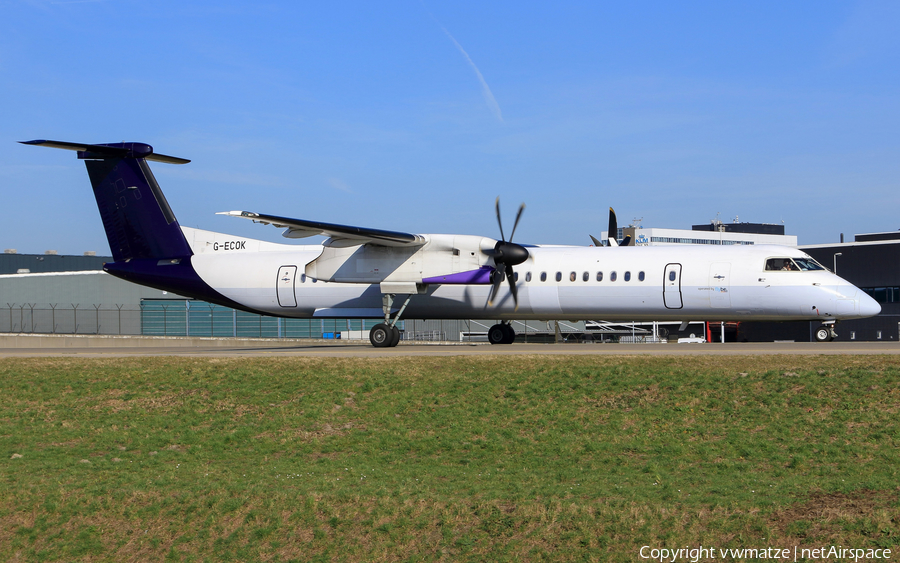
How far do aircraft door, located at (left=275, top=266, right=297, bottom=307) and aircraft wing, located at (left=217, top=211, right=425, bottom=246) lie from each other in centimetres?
331

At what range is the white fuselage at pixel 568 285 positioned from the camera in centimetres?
2694

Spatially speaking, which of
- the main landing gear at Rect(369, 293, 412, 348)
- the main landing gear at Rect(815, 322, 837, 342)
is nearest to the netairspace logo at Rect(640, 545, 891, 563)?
the main landing gear at Rect(815, 322, 837, 342)

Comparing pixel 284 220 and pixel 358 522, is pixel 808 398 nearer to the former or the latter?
pixel 358 522

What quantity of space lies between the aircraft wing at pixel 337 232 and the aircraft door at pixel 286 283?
10.9ft

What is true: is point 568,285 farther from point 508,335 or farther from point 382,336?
point 382,336

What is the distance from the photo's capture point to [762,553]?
36.1 ft

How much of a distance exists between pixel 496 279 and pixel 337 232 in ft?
19.6

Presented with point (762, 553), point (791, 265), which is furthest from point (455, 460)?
point (791, 265)

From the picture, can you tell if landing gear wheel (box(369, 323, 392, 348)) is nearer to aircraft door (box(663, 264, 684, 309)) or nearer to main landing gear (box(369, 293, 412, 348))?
main landing gear (box(369, 293, 412, 348))

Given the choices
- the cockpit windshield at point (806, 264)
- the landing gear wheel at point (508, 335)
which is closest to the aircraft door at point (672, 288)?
the cockpit windshield at point (806, 264)

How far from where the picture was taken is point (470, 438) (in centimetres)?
1658

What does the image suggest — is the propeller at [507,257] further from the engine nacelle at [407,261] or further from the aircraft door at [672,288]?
the aircraft door at [672,288]

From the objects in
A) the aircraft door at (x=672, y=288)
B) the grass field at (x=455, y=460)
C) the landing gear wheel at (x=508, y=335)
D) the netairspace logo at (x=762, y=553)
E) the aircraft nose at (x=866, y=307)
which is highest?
the aircraft door at (x=672, y=288)

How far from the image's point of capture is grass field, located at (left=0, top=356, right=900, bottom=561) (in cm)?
1194
